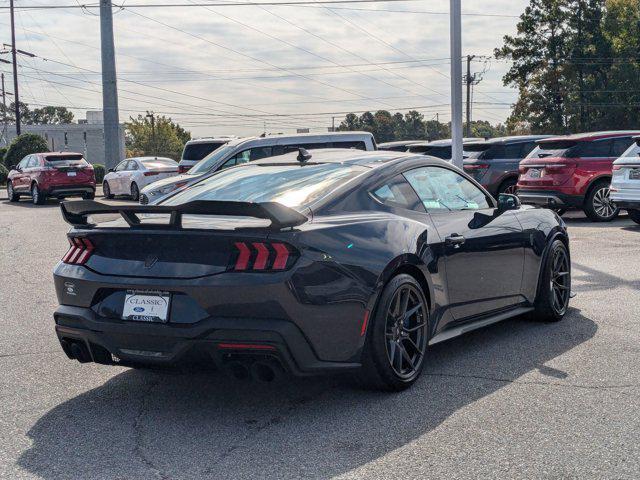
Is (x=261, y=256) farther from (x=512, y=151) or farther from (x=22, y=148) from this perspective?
(x=22, y=148)

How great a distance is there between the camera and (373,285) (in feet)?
15.8

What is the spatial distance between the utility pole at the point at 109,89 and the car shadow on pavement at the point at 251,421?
91.1ft

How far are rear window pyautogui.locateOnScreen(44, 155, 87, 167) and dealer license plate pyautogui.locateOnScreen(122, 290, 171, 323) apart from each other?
23.0 metres

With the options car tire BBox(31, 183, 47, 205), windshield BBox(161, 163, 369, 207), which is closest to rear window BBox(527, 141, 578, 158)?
windshield BBox(161, 163, 369, 207)

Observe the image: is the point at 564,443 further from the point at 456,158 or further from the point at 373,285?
the point at 456,158

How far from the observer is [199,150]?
20500 millimetres

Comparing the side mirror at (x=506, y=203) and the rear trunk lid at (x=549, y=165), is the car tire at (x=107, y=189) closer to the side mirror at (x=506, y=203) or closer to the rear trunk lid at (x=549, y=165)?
the rear trunk lid at (x=549, y=165)

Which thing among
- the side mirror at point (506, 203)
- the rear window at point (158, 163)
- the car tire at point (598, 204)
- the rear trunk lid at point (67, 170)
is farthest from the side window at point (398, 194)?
the rear trunk lid at point (67, 170)

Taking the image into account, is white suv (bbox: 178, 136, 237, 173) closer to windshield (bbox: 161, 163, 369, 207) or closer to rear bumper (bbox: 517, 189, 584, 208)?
rear bumper (bbox: 517, 189, 584, 208)

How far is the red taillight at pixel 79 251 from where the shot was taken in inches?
195

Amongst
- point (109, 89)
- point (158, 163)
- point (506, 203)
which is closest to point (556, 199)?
point (506, 203)

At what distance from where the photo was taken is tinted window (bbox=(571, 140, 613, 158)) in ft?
54.0

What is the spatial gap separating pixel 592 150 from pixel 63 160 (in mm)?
16787

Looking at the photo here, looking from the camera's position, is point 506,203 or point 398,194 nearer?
point 398,194
